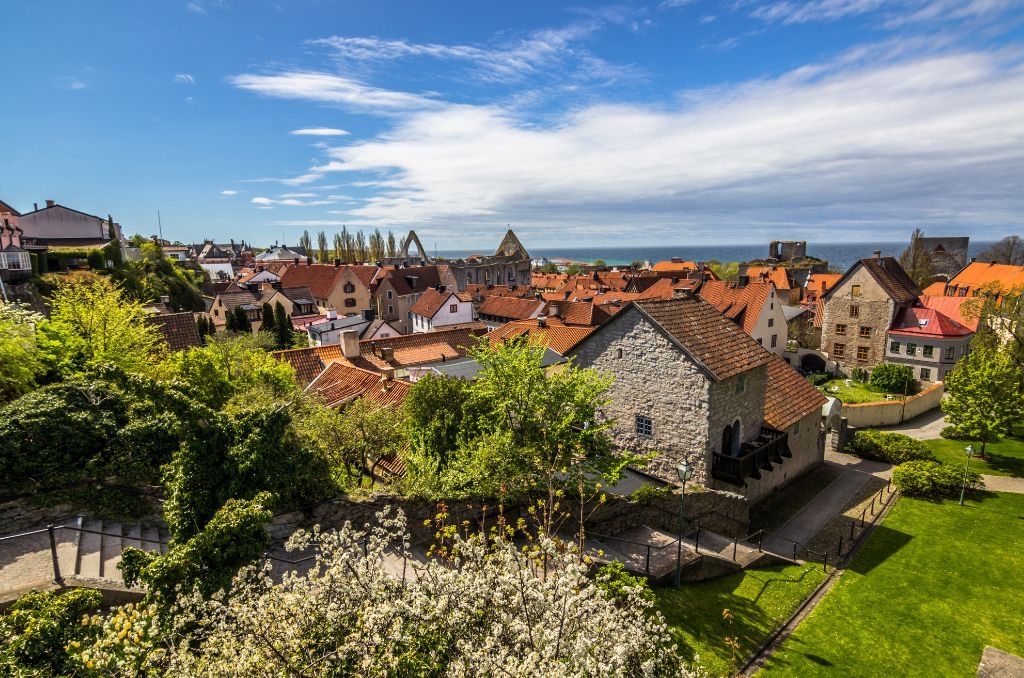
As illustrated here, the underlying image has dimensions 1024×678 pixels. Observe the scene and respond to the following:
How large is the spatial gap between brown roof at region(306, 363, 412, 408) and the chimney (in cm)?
356

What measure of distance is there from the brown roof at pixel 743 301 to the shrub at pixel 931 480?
22323mm

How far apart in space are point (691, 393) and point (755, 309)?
33.4m

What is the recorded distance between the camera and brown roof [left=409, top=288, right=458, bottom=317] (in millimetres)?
63700

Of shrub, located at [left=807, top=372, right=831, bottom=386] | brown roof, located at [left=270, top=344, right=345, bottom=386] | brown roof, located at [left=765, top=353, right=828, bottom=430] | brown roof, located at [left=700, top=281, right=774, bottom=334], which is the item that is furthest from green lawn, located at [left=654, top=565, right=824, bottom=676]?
shrub, located at [left=807, top=372, right=831, bottom=386]

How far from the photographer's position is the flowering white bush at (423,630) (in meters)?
7.02

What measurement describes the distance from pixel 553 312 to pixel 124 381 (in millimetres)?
44089

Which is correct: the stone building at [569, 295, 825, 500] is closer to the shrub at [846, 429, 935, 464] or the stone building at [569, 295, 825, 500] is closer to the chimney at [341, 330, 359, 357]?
the shrub at [846, 429, 935, 464]

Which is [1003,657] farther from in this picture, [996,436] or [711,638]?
[996,436]

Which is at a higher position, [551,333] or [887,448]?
[551,333]

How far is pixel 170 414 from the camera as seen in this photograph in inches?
560

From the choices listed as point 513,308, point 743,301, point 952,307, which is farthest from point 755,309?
point 513,308

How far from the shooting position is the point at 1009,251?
9800cm

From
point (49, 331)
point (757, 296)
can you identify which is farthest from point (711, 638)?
point (757, 296)

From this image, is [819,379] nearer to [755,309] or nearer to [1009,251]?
[755,309]
